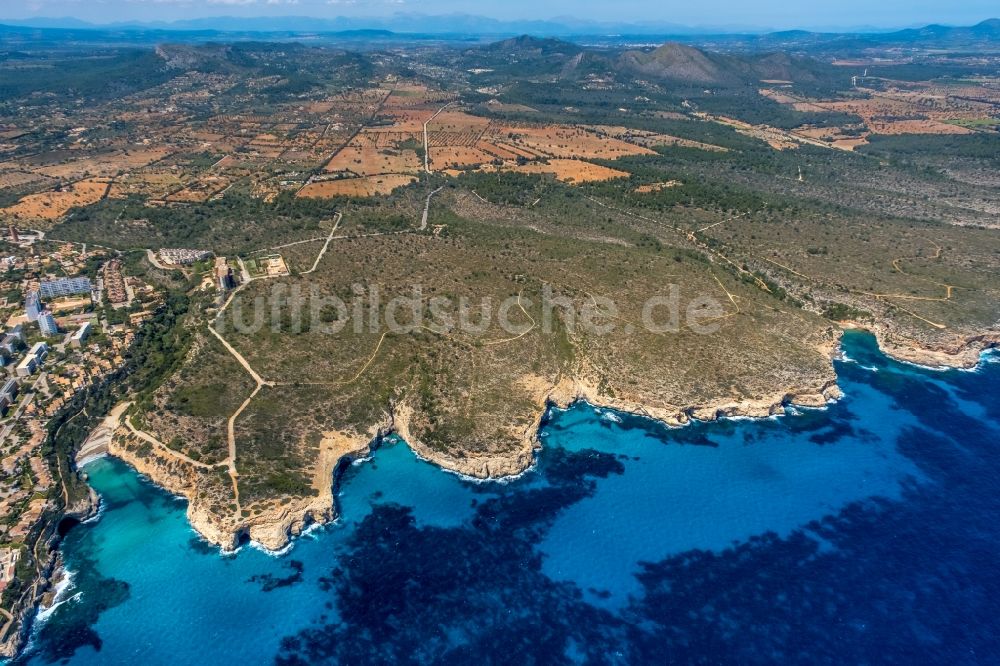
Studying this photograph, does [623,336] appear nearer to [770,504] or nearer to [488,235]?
[770,504]

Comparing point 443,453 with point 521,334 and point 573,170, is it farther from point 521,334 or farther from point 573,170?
point 573,170

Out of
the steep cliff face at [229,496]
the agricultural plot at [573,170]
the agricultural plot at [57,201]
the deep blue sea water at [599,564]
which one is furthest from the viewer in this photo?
the agricultural plot at [573,170]

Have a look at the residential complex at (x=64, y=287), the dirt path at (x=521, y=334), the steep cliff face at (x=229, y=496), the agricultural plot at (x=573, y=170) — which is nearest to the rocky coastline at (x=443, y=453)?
the steep cliff face at (x=229, y=496)

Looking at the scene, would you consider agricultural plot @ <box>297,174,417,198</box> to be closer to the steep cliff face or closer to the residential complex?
the residential complex

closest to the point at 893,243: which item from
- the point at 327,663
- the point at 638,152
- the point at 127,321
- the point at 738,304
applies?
the point at 738,304

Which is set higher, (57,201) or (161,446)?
(57,201)

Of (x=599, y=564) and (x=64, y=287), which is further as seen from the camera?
(x=64, y=287)

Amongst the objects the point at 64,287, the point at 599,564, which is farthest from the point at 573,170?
the point at 599,564

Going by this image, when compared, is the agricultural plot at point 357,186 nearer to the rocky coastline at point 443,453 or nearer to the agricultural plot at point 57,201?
the agricultural plot at point 57,201

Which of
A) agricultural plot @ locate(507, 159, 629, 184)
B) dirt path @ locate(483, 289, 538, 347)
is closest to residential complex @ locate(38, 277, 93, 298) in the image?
dirt path @ locate(483, 289, 538, 347)
